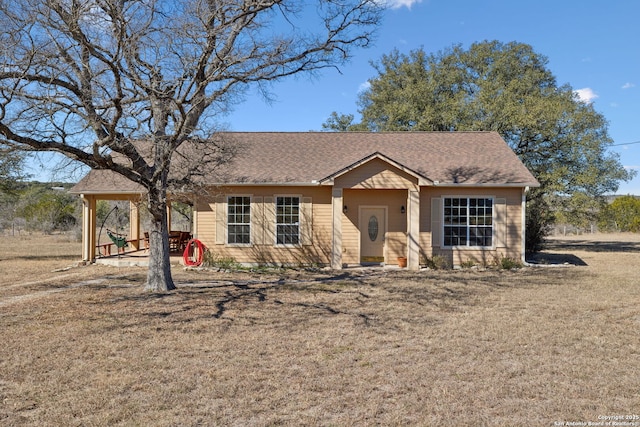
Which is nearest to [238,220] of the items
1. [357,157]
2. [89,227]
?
[357,157]

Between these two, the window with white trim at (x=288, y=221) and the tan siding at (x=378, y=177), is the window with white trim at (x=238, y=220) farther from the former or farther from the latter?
the tan siding at (x=378, y=177)

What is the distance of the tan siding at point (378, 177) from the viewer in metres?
15.3

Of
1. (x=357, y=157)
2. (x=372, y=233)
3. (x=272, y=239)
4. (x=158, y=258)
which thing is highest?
(x=357, y=157)

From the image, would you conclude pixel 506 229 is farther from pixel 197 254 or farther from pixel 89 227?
pixel 89 227

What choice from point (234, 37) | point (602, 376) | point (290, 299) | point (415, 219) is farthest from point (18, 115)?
point (415, 219)

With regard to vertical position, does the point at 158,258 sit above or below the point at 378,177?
below

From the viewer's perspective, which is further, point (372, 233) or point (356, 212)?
point (372, 233)

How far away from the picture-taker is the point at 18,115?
880 cm

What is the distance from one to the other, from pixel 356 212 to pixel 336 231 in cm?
146

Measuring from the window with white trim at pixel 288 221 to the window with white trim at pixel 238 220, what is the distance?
3.52 ft

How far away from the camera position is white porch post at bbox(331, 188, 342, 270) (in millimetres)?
15531

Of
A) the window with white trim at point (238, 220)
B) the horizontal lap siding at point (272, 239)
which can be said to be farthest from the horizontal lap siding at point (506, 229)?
the window with white trim at point (238, 220)

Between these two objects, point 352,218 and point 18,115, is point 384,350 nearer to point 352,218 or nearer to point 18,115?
point 18,115

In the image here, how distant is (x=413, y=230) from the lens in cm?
1541
